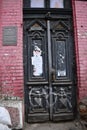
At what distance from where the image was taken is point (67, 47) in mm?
5562

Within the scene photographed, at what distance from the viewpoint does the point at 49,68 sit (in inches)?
212

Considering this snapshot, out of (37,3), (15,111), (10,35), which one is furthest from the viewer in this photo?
(37,3)

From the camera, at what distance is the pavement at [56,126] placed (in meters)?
4.96

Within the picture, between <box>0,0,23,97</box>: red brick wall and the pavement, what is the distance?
26.9 inches

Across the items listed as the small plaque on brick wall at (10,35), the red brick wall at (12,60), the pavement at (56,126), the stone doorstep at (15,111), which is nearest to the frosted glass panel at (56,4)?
the red brick wall at (12,60)

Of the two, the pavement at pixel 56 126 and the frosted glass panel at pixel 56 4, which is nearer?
the pavement at pixel 56 126

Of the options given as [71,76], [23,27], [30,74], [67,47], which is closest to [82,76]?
[71,76]

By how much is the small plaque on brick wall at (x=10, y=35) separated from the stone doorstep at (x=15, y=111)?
1.26 meters

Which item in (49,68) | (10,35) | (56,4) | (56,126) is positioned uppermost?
(56,4)

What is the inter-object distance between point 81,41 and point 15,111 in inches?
82.1

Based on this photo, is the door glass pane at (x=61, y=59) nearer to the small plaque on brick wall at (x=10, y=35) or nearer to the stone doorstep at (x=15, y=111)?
the small plaque on brick wall at (x=10, y=35)

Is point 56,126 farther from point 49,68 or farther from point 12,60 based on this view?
point 12,60

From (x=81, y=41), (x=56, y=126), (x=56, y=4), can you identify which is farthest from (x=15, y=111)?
(x=56, y=4)

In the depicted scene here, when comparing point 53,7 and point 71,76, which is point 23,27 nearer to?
point 53,7
